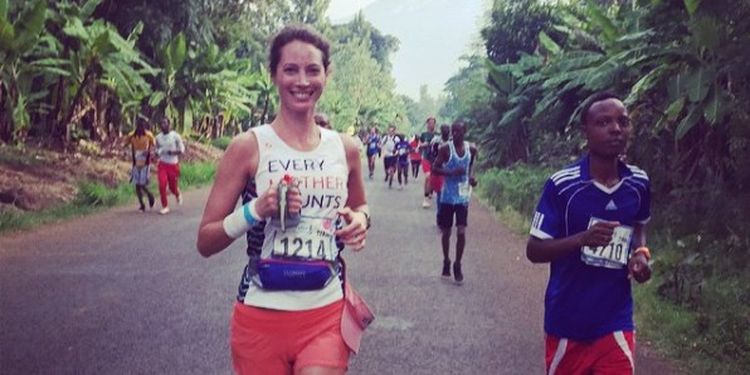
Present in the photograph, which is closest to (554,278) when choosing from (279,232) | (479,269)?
(279,232)

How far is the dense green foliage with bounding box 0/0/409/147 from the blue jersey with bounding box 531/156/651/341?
22.1 ft

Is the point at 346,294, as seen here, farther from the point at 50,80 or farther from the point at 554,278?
the point at 50,80

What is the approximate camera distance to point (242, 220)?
277 centimetres

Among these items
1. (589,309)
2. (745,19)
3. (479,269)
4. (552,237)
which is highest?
(745,19)

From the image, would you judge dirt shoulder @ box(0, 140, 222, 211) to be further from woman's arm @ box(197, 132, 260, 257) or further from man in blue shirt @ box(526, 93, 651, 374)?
man in blue shirt @ box(526, 93, 651, 374)

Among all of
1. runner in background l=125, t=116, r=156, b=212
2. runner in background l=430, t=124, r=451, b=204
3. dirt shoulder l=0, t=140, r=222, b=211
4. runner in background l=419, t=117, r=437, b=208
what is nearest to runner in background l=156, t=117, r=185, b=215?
runner in background l=125, t=116, r=156, b=212

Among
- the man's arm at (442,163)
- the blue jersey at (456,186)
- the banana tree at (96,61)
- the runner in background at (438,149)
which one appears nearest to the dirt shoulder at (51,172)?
the banana tree at (96,61)

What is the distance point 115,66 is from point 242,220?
52.2 feet

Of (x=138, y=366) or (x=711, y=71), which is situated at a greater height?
(x=711, y=71)

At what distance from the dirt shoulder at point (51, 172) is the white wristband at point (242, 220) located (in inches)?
461

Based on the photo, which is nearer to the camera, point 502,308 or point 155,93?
point 502,308

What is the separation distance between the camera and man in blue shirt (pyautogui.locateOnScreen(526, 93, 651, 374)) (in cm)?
344

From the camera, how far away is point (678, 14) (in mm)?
11125

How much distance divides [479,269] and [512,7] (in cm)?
1926
